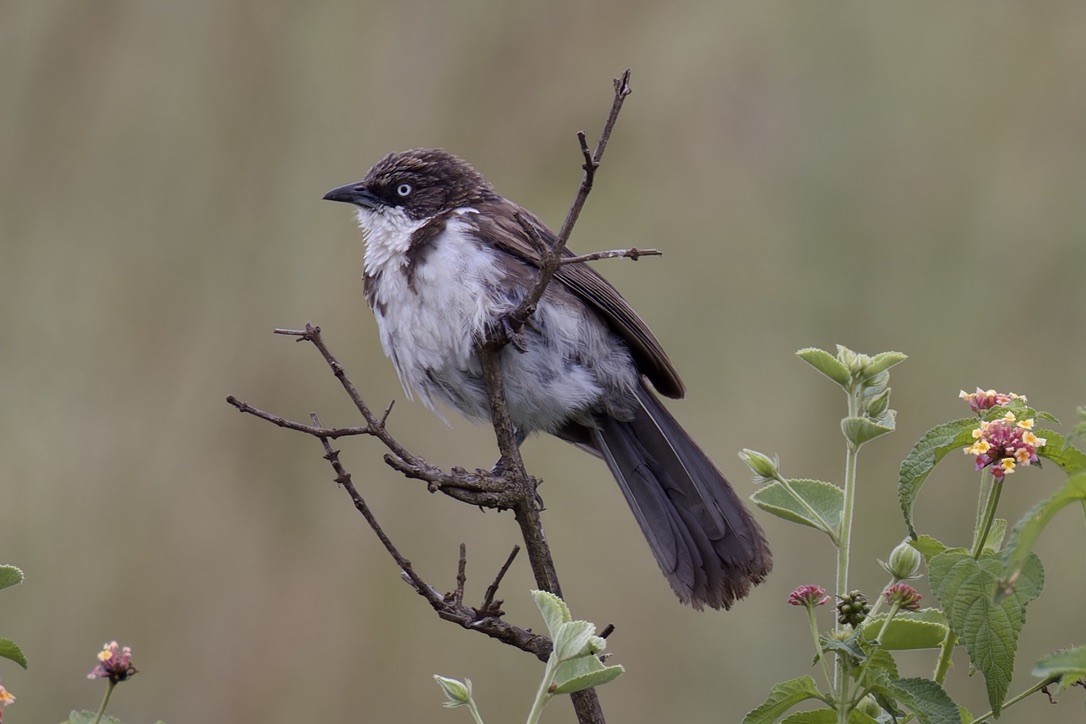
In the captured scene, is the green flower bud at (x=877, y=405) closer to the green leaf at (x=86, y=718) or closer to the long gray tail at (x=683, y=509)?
the green leaf at (x=86, y=718)

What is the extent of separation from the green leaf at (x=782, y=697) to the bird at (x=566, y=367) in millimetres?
1694

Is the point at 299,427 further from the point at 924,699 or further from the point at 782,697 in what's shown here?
the point at 924,699

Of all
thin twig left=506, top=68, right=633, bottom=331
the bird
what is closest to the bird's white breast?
the bird

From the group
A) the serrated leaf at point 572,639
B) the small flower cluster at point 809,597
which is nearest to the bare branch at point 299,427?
the serrated leaf at point 572,639

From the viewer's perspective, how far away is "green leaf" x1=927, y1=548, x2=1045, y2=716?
144 centimetres

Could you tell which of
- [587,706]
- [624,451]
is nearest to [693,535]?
[624,451]

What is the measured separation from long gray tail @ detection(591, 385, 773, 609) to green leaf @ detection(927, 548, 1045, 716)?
185 cm

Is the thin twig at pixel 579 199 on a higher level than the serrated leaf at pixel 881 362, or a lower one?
higher

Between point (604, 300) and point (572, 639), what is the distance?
2.20 metres

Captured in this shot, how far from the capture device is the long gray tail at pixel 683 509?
3.34 metres

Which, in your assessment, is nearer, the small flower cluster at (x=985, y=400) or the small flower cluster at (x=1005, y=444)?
the small flower cluster at (x=1005, y=444)

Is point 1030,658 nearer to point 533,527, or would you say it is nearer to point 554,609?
point 533,527

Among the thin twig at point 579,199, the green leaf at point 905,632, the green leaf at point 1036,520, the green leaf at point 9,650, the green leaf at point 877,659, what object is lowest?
the green leaf at point 9,650

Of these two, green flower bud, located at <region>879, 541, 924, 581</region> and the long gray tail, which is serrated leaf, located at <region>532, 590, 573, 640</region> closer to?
green flower bud, located at <region>879, 541, 924, 581</region>
